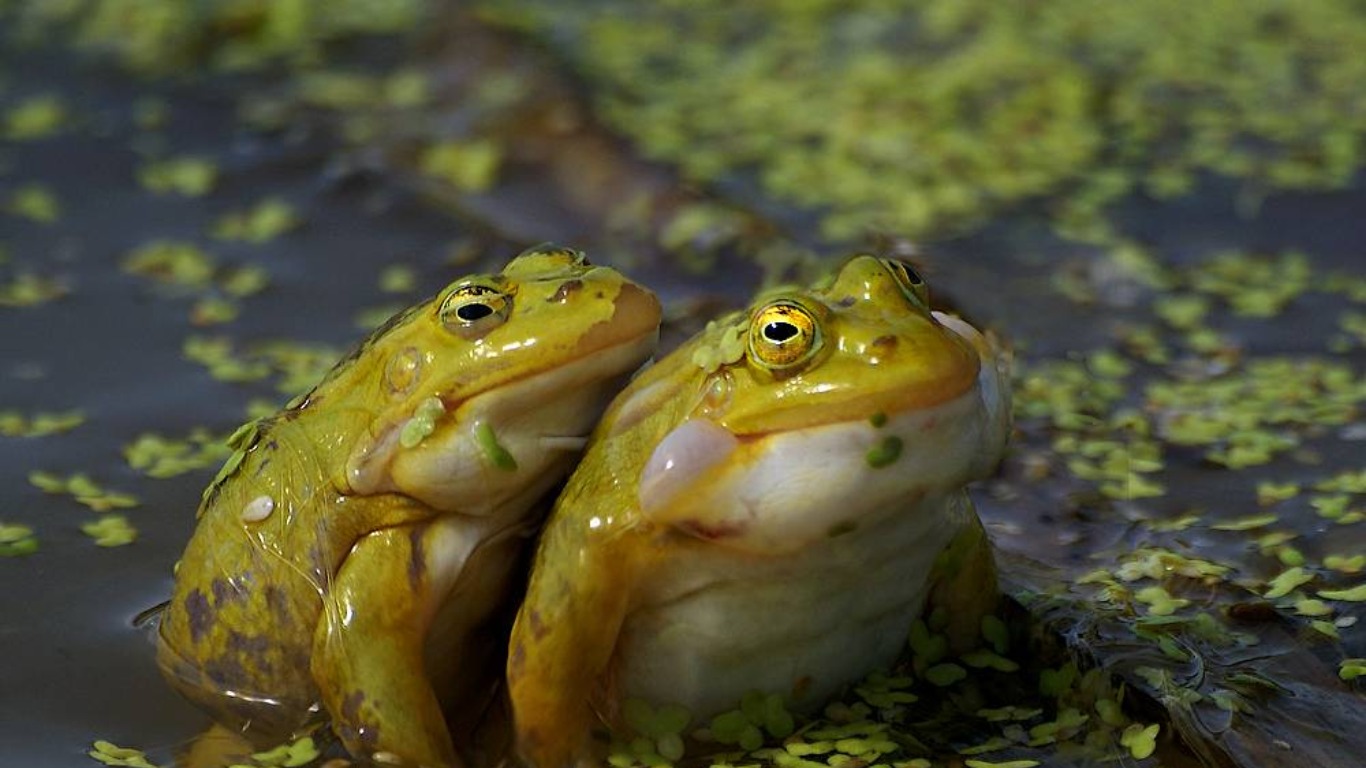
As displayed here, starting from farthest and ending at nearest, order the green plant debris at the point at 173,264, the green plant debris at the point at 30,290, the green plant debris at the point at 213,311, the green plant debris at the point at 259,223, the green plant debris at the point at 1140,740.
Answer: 1. the green plant debris at the point at 259,223
2. the green plant debris at the point at 173,264
3. the green plant debris at the point at 30,290
4. the green plant debris at the point at 213,311
5. the green plant debris at the point at 1140,740

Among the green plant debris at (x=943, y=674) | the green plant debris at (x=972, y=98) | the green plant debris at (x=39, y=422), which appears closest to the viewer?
the green plant debris at (x=943, y=674)

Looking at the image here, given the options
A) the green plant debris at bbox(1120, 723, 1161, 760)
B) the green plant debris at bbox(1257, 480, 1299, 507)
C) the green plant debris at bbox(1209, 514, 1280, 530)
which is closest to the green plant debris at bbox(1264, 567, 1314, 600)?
the green plant debris at bbox(1209, 514, 1280, 530)

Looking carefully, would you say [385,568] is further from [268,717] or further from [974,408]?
[974,408]

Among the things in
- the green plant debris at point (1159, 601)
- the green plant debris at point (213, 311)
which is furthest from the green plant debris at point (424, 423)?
the green plant debris at point (213, 311)

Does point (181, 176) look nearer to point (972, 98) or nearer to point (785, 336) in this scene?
point (972, 98)

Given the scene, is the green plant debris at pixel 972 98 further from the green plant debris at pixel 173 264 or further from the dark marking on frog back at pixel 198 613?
the dark marking on frog back at pixel 198 613

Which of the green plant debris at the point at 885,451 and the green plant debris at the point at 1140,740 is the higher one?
the green plant debris at the point at 885,451

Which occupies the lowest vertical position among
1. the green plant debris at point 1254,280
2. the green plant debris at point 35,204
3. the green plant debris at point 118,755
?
the green plant debris at point 1254,280
